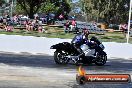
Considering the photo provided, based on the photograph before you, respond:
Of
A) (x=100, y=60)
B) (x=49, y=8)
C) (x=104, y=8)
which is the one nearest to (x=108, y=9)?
(x=104, y=8)

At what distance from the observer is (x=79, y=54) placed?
19.9m

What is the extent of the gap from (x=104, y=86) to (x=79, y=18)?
77949 millimetres

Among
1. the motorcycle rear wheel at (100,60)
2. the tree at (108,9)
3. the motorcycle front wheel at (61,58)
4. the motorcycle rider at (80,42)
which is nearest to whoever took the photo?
the motorcycle front wheel at (61,58)

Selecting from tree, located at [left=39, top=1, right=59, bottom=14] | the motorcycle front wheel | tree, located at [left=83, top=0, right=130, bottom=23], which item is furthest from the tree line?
the motorcycle front wheel

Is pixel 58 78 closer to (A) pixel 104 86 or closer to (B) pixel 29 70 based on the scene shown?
(B) pixel 29 70

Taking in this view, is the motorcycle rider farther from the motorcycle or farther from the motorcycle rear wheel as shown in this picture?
the motorcycle rear wheel

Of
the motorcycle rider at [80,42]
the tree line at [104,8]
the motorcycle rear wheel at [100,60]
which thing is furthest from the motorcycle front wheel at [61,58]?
the tree line at [104,8]

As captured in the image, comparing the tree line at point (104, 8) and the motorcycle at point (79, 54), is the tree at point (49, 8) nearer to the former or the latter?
the tree line at point (104, 8)

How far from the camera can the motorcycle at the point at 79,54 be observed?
64.6 feet

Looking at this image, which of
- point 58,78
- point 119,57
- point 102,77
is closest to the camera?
point 102,77

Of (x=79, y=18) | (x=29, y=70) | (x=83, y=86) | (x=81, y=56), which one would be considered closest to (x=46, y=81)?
(x=29, y=70)

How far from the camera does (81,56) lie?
65.4 feet

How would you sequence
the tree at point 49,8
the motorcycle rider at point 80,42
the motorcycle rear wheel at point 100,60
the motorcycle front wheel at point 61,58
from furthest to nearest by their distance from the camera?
the tree at point 49,8 < the motorcycle rear wheel at point 100,60 < the motorcycle rider at point 80,42 < the motorcycle front wheel at point 61,58

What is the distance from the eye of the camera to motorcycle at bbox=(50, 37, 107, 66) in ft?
64.6
